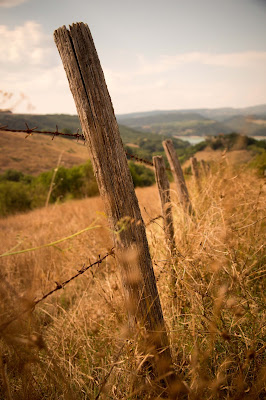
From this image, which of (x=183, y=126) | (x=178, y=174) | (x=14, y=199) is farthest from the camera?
(x=183, y=126)

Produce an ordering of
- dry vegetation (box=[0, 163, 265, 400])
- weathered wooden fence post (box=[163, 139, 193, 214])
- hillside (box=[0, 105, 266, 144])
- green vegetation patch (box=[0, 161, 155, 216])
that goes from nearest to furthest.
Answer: dry vegetation (box=[0, 163, 265, 400]), hillside (box=[0, 105, 266, 144]), weathered wooden fence post (box=[163, 139, 193, 214]), green vegetation patch (box=[0, 161, 155, 216])

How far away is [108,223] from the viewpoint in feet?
3.92

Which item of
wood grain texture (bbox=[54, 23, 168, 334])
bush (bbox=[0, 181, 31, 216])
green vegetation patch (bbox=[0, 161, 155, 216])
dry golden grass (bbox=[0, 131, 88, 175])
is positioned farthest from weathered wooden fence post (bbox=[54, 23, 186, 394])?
dry golden grass (bbox=[0, 131, 88, 175])

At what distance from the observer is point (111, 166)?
3.62 feet

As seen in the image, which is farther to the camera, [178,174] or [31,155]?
[31,155]

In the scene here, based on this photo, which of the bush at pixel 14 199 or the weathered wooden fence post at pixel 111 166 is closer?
the weathered wooden fence post at pixel 111 166

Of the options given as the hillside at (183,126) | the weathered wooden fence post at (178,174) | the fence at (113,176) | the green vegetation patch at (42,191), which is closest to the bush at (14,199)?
the green vegetation patch at (42,191)

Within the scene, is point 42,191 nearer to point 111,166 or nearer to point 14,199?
point 14,199

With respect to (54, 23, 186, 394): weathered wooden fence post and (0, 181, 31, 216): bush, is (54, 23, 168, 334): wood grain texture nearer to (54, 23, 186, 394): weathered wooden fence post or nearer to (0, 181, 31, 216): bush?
(54, 23, 186, 394): weathered wooden fence post

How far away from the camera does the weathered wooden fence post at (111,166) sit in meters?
1.01

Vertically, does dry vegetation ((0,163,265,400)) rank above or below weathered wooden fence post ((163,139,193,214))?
below

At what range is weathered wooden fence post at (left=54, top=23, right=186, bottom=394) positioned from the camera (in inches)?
39.8

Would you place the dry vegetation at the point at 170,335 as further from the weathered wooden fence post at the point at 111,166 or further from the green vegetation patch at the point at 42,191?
the green vegetation patch at the point at 42,191

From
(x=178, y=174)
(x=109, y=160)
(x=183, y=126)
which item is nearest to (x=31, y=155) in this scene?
(x=178, y=174)
